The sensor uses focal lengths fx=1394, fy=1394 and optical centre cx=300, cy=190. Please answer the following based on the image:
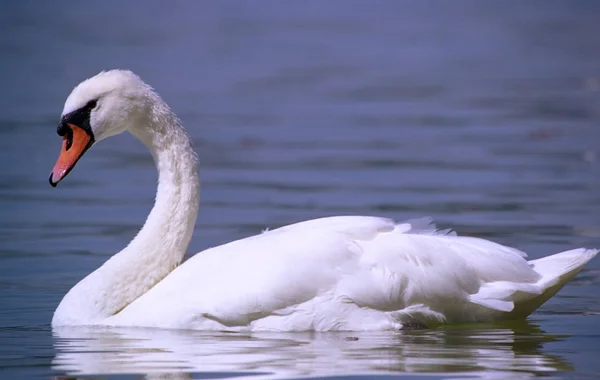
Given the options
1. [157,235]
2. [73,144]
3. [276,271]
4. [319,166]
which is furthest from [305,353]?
[319,166]

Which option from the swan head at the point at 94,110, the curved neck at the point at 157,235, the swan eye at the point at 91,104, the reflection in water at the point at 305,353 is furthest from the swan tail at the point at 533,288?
the swan eye at the point at 91,104

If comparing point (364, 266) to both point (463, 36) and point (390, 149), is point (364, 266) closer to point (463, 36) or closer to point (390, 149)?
point (390, 149)

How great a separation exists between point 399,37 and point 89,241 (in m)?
20.7

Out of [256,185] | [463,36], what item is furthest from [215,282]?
[463,36]

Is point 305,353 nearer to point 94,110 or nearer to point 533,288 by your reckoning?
point 533,288

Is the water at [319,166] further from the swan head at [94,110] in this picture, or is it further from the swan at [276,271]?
the swan head at [94,110]

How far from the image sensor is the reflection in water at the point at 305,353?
23.5 feet

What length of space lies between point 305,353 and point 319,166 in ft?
24.1

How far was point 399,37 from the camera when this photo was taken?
31406 mm

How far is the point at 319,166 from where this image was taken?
1473 centimetres

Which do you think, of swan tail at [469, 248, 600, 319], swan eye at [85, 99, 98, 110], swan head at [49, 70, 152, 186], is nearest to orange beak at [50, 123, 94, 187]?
swan head at [49, 70, 152, 186]

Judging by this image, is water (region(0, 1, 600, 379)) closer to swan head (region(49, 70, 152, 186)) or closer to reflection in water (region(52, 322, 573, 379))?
reflection in water (region(52, 322, 573, 379))

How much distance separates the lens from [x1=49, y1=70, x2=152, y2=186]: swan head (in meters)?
8.70

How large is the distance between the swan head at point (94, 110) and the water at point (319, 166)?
113cm
